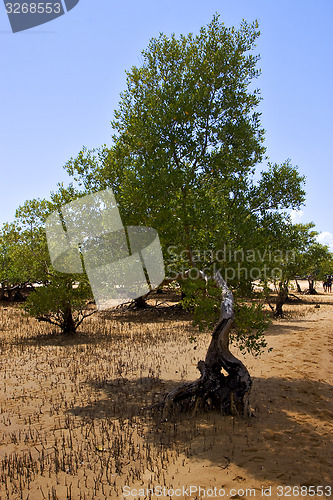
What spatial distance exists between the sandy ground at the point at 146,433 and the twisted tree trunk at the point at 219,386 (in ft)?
1.18

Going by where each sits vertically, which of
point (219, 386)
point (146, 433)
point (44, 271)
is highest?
point (44, 271)

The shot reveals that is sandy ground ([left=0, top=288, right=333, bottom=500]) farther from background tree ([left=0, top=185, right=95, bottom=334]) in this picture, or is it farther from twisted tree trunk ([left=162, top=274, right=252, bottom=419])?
background tree ([left=0, top=185, right=95, bottom=334])

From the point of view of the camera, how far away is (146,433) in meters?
7.64

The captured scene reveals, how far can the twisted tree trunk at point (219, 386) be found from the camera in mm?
8578

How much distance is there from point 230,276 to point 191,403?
3679 millimetres

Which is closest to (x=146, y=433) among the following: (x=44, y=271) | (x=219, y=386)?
(x=219, y=386)

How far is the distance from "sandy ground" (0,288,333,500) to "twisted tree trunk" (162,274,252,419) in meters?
0.36

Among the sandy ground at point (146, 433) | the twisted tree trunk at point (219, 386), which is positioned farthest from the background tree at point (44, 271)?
the twisted tree trunk at point (219, 386)

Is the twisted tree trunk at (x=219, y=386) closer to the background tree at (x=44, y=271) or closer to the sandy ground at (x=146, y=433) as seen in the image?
the sandy ground at (x=146, y=433)

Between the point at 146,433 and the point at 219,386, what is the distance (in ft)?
6.77

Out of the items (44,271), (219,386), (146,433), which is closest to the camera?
(146,433)

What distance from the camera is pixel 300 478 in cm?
611

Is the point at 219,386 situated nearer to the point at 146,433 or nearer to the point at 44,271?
the point at 146,433

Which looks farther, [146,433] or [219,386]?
[219,386]
